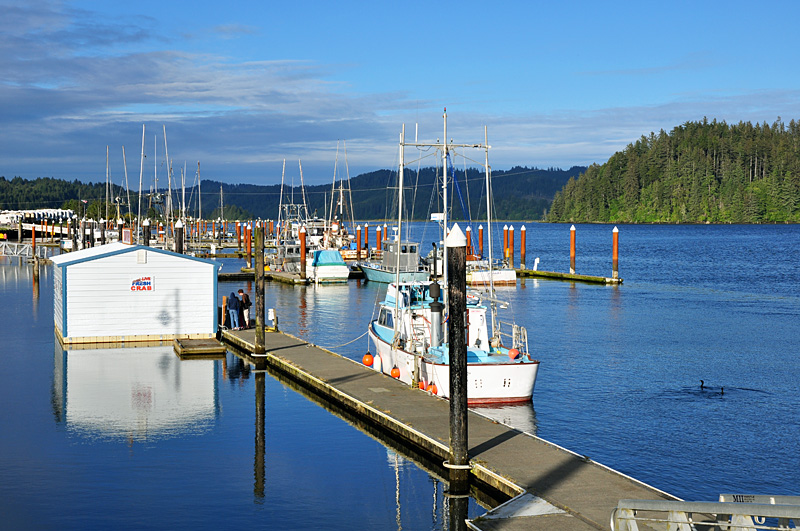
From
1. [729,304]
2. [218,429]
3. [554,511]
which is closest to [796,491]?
[554,511]

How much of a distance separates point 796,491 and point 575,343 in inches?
825

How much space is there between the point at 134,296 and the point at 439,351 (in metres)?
15.5

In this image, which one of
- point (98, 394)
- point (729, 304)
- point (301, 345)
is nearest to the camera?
point (98, 394)

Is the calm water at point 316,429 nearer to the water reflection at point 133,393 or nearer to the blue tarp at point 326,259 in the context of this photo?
the water reflection at point 133,393

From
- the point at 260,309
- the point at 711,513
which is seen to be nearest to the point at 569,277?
the point at 260,309

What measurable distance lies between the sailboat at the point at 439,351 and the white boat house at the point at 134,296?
28.7ft

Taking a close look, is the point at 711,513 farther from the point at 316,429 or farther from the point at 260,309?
the point at 260,309

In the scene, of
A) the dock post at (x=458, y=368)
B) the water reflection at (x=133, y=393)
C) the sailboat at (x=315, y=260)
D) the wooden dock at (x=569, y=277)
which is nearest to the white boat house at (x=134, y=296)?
the water reflection at (x=133, y=393)

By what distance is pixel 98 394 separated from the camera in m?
26.4

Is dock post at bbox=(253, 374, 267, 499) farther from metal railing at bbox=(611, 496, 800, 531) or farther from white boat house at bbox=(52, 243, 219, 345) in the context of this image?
metal railing at bbox=(611, 496, 800, 531)

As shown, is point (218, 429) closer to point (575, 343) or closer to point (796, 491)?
point (796, 491)

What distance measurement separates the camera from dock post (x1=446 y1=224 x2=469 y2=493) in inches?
658

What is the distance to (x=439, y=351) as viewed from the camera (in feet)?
84.1

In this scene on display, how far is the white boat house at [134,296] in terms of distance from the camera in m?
34.0
